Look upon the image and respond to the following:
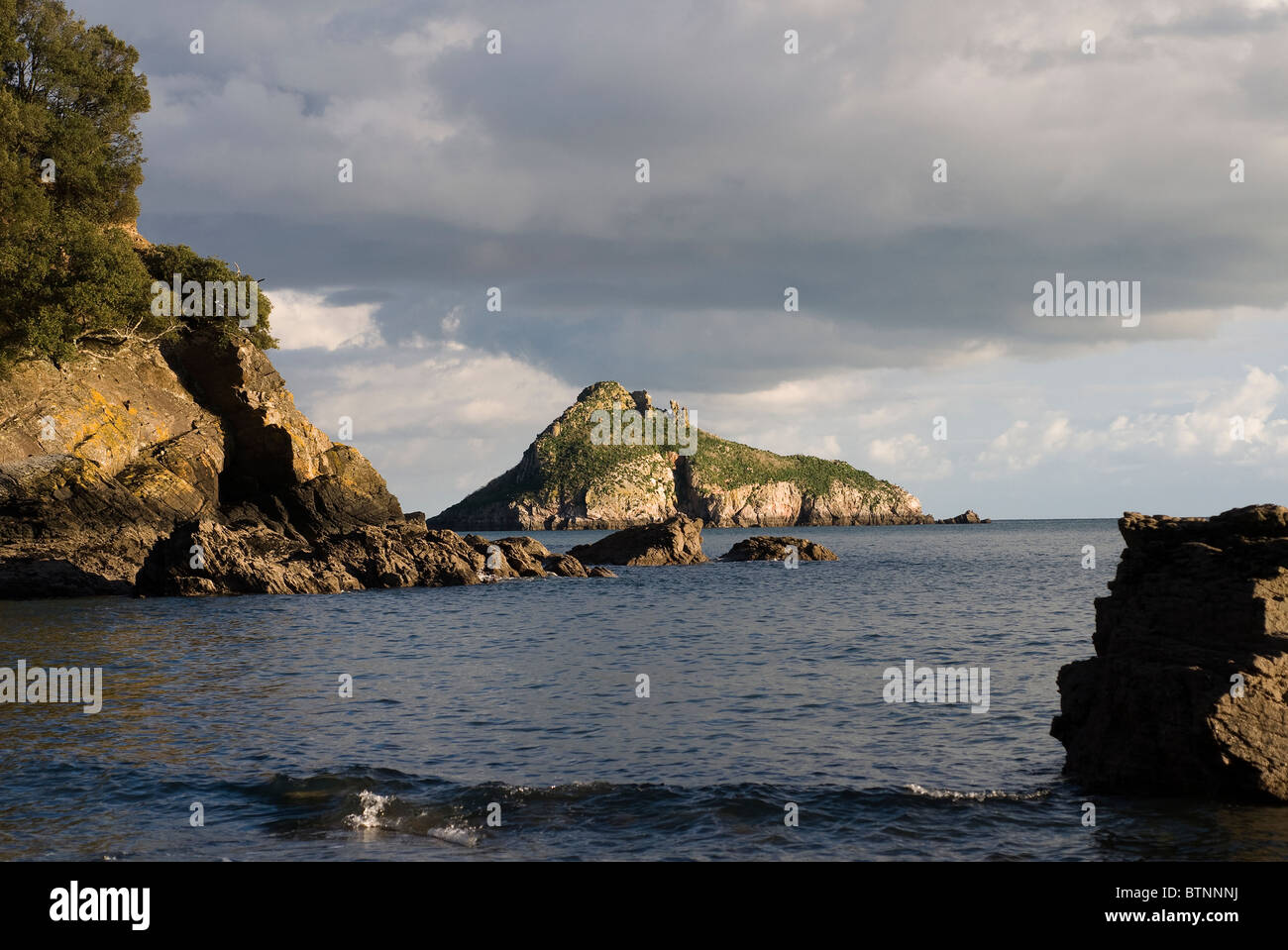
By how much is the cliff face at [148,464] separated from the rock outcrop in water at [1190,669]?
142ft

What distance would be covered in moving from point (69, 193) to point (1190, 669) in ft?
205

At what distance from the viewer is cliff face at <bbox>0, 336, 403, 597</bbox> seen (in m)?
43.8

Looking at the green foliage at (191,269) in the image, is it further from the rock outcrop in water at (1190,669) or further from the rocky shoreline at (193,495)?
the rock outcrop in water at (1190,669)

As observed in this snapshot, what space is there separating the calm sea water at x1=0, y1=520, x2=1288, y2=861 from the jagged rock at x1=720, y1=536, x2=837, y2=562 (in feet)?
171

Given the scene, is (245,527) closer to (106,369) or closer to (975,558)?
(106,369)

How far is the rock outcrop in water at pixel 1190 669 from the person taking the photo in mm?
11812

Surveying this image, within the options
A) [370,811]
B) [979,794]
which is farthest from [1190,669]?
[370,811]

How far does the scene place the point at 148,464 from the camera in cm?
5075

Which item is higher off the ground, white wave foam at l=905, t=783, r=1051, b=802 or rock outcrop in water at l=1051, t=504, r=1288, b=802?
rock outcrop in water at l=1051, t=504, r=1288, b=802
